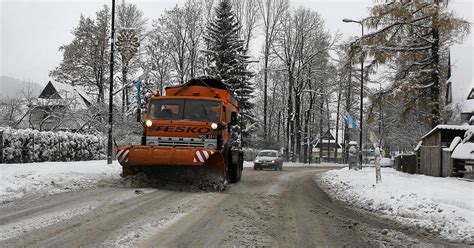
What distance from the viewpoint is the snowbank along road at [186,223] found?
6605 mm

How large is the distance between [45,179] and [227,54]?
30.2 meters

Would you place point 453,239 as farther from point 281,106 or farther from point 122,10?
point 281,106

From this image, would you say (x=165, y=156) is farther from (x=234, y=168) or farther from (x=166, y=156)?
(x=234, y=168)

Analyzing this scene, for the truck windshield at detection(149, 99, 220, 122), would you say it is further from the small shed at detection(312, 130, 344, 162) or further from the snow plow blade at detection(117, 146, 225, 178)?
the small shed at detection(312, 130, 344, 162)

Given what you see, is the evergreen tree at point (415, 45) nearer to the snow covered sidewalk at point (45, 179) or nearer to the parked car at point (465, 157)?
the parked car at point (465, 157)

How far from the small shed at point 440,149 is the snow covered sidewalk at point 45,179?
12.6 m

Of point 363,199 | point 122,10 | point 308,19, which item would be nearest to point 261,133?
point 308,19

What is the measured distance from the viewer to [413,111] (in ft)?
84.7

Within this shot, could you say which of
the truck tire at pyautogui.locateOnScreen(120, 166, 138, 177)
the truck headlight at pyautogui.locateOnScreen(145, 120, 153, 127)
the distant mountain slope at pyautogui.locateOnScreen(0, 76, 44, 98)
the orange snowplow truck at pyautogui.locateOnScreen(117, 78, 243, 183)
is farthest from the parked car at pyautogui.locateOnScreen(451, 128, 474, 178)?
the distant mountain slope at pyautogui.locateOnScreen(0, 76, 44, 98)

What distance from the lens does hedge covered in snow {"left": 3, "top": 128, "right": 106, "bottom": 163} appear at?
810 inches

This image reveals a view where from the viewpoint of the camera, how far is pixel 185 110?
14.1 metres

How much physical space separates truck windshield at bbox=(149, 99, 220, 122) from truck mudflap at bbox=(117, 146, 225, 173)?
130 cm

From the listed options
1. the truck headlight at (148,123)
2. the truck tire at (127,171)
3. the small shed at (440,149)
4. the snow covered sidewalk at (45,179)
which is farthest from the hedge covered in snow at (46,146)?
the small shed at (440,149)

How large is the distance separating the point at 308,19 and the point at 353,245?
47457mm
